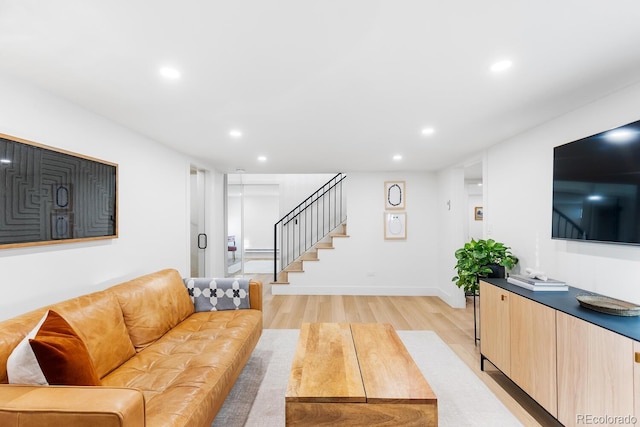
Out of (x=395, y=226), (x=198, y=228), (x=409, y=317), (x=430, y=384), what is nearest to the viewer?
(x=430, y=384)

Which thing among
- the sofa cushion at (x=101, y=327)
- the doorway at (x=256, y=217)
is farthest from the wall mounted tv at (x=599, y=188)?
the doorway at (x=256, y=217)

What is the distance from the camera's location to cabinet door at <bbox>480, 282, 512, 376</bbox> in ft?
7.88

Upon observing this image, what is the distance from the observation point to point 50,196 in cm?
199

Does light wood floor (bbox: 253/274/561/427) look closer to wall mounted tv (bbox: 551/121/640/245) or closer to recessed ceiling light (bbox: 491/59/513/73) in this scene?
wall mounted tv (bbox: 551/121/640/245)

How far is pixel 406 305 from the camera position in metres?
4.88

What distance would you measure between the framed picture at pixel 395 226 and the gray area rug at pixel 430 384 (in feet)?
7.88

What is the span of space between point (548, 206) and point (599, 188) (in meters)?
0.68

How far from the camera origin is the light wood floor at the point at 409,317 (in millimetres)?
2443

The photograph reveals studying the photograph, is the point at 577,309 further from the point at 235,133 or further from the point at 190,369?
the point at 235,133

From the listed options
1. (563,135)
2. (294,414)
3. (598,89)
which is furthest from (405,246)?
(294,414)

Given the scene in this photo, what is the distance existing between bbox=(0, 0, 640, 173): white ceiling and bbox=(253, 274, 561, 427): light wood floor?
2.30m

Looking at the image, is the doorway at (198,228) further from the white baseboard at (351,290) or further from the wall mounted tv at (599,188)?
the wall mounted tv at (599,188)

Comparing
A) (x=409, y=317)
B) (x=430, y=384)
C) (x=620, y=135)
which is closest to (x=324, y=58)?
(x=620, y=135)
